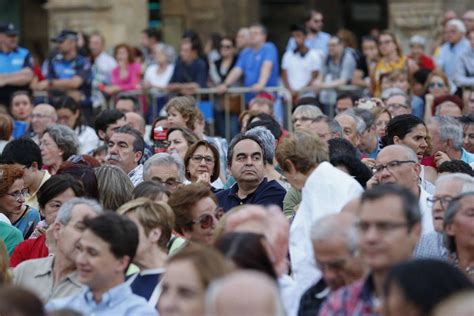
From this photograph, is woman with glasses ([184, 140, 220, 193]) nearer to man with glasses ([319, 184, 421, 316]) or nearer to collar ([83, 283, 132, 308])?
collar ([83, 283, 132, 308])

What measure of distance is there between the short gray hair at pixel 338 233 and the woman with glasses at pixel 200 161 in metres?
4.99

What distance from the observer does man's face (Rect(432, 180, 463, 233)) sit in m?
9.15

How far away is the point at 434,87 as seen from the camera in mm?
18297

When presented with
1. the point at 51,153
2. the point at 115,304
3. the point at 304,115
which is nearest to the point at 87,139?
the point at 51,153

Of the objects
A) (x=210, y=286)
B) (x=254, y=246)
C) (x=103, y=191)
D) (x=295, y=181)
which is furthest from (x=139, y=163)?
(x=210, y=286)

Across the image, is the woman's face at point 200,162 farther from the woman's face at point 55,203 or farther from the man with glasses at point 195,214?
the man with glasses at point 195,214

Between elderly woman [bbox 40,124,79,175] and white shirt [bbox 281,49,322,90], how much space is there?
710 centimetres

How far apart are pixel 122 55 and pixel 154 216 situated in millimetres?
13289

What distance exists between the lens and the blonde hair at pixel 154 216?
30.2ft

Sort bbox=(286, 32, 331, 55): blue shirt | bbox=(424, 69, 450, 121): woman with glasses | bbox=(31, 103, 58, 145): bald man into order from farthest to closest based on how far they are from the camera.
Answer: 1. bbox=(286, 32, 331, 55): blue shirt
2. bbox=(424, 69, 450, 121): woman with glasses
3. bbox=(31, 103, 58, 145): bald man

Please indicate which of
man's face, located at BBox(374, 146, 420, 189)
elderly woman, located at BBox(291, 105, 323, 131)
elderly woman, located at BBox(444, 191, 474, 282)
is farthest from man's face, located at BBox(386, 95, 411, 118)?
elderly woman, located at BBox(444, 191, 474, 282)

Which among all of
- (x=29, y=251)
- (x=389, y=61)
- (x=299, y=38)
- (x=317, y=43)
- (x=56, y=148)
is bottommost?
(x=29, y=251)

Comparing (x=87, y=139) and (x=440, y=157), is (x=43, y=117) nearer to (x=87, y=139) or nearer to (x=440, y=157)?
(x=87, y=139)

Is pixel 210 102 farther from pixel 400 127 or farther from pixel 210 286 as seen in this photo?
pixel 210 286
